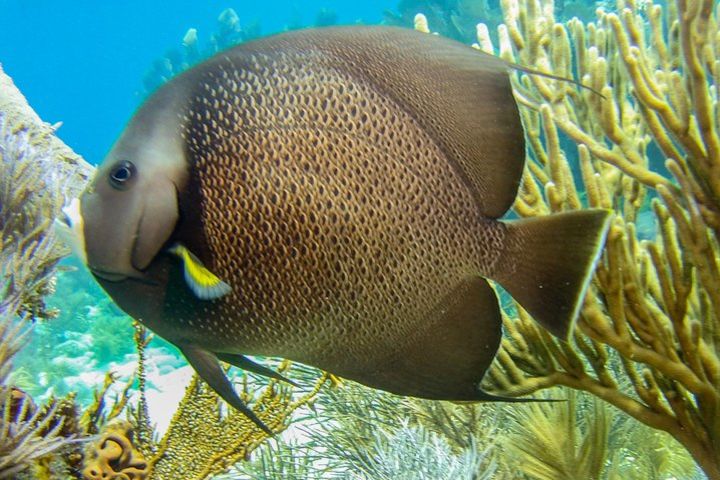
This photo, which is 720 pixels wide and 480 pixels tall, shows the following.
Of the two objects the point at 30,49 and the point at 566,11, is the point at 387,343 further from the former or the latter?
the point at 30,49

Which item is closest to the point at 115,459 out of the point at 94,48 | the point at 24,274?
the point at 24,274

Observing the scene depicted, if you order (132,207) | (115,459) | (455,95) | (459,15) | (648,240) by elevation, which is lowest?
(115,459)

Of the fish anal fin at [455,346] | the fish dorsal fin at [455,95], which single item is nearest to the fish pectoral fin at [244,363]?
the fish anal fin at [455,346]

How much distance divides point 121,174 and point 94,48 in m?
96.6

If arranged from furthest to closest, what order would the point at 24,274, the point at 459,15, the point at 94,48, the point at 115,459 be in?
the point at 94,48 < the point at 459,15 < the point at 24,274 < the point at 115,459

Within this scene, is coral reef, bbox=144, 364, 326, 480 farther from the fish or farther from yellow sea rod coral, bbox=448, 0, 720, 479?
the fish

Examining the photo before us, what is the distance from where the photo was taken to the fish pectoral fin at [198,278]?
3.19 ft

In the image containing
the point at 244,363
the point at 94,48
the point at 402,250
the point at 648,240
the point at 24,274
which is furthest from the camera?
the point at 94,48

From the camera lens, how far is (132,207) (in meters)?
0.98

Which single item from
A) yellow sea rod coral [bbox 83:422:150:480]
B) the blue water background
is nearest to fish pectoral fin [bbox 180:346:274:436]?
yellow sea rod coral [bbox 83:422:150:480]

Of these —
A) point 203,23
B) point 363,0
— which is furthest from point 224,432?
point 203,23

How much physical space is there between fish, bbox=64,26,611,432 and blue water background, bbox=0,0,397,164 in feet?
255

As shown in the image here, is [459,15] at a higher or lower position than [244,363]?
A: higher

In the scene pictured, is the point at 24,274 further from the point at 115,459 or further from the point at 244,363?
the point at 244,363
